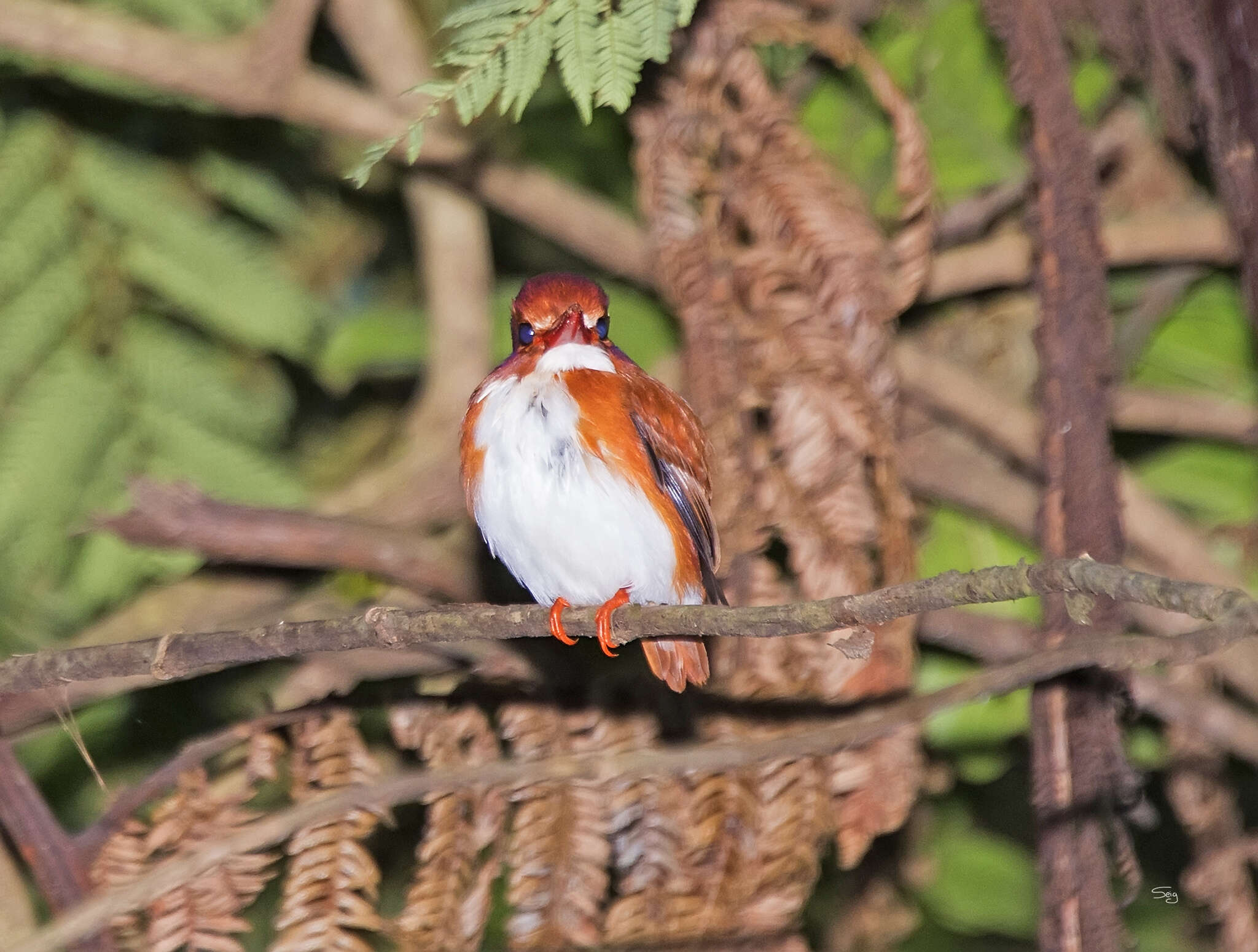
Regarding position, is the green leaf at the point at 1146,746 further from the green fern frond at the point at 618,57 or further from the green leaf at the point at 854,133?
the green fern frond at the point at 618,57

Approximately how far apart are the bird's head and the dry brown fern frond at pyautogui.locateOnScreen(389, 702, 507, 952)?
90cm

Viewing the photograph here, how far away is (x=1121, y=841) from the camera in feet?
9.68

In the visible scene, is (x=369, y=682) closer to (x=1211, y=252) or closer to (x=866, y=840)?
(x=866, y=840)

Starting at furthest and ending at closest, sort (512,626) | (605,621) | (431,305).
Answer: (431,305) < (605,621) < (512,626)

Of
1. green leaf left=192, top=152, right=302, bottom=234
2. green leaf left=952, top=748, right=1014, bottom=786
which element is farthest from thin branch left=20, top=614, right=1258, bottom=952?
green leaf left=192, top=152, right=302, bottom=234

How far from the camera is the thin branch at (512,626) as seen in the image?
167cm

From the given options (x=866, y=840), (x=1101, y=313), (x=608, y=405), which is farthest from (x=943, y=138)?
(x=866, y=840)

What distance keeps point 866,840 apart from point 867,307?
1282 mm

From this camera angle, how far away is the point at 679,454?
2.99 meters

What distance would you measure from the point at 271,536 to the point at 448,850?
3.25ft

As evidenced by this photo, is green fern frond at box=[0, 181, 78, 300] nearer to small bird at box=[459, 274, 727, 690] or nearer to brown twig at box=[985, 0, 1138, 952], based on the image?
small bird at box=[459, 274, 727, 690]

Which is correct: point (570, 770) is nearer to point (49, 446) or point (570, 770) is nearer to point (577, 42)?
point (577, 42)

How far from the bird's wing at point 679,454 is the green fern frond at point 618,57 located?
2.15 feet

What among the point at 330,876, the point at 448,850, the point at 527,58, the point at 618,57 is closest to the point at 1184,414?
the point at 618,57
